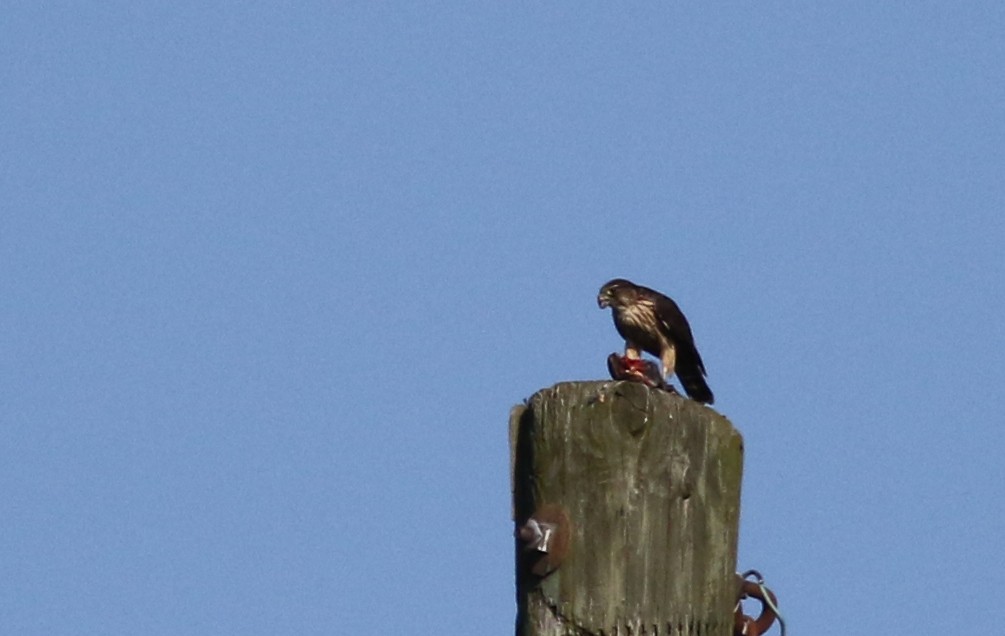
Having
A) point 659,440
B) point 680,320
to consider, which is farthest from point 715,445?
point 680,320

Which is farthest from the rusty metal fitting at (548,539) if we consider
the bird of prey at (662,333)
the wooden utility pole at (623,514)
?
the bird of prey at (662,333)

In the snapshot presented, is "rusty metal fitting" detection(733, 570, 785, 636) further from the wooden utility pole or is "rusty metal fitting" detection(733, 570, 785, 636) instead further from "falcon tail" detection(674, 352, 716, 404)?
"falcon tail" detection(674, 352, 716, 404)

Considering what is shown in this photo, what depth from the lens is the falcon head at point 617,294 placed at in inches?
389

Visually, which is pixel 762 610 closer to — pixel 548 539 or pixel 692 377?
pixel 548 539

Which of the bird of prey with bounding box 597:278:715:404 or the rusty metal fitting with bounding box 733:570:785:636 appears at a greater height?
the bird of prey with bounding box 597:278:715:404

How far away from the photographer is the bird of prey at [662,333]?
9.60 m

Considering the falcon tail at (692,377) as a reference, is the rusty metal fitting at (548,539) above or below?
below

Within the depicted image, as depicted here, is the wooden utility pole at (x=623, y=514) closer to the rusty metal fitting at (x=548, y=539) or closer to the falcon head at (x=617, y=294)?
the rusty metal fitting at (x=548, y=539)

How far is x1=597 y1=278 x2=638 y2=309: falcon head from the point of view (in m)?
9.89

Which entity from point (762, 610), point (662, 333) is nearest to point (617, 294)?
point (662, 333)

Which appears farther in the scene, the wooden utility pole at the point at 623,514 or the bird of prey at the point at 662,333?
the bird of prey at the point at 662,333

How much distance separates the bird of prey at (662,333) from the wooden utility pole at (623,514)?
17.0ft

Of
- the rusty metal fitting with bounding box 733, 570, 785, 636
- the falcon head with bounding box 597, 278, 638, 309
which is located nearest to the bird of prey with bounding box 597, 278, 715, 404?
the falcon head with bounding box 597, 278, 638, 309

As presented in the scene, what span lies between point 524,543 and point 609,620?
0.25 m
